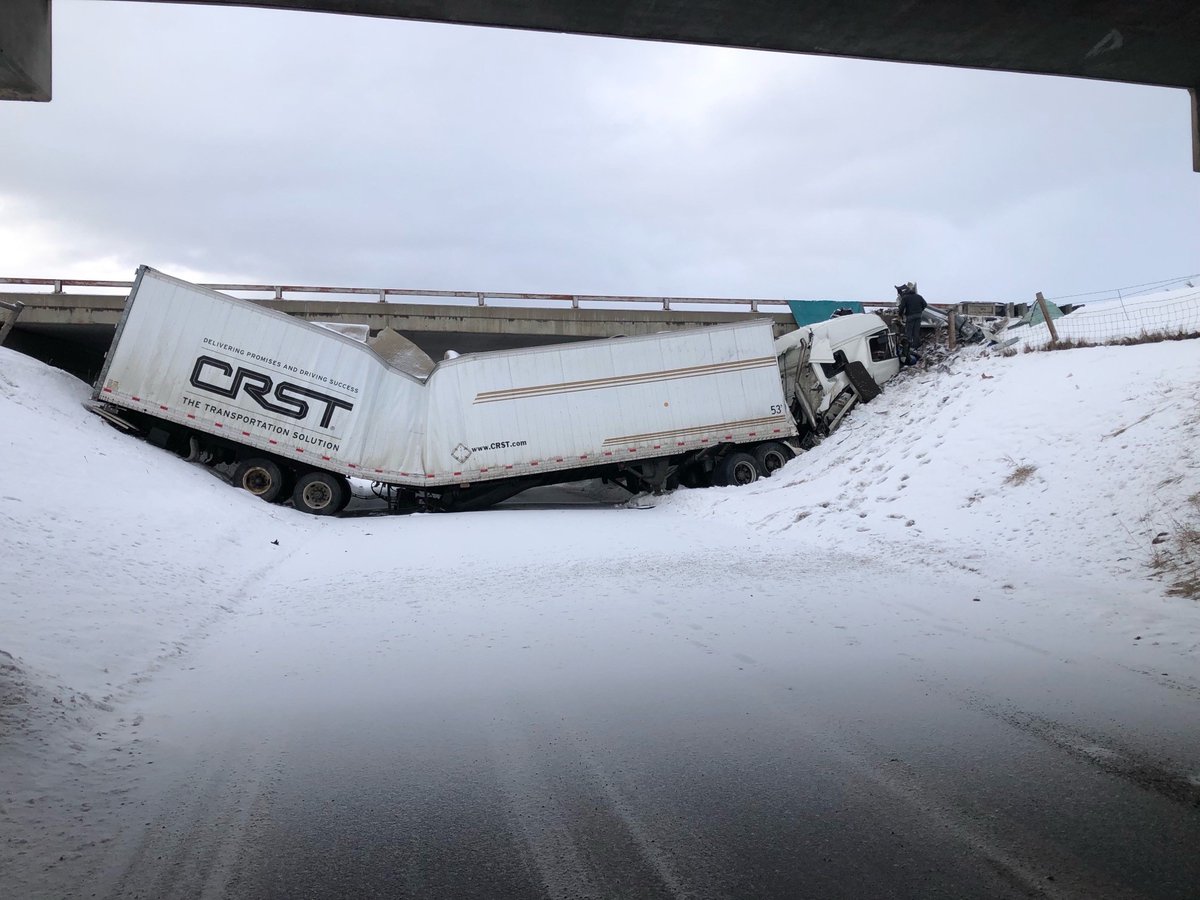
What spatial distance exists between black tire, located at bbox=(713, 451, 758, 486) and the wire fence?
254 inches

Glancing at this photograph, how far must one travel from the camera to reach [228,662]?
6762mm

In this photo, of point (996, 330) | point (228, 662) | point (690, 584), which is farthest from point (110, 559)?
point (996, 330)

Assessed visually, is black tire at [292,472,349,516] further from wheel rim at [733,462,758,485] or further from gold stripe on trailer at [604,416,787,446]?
wheel rim at [733,462,758,485]

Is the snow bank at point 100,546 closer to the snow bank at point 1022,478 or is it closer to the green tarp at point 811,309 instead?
the snow bank at point 1022,478

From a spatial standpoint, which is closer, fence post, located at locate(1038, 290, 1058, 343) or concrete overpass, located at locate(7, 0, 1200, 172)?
concrete overpass, located at locate(7, 0, 1200, 172)

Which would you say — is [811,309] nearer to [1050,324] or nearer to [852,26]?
[1050,324]

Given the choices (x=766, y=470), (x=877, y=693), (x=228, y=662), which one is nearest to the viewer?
(x=877, y=693)

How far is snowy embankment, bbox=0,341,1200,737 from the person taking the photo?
23.1 ft

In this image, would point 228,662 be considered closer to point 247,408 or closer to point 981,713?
point 981,713

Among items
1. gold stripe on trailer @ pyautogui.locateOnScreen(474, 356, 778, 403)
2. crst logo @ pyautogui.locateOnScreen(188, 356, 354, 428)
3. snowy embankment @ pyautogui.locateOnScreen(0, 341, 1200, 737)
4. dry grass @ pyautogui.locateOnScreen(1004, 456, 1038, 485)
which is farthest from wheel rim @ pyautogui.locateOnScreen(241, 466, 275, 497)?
dry grass @ pyautogui.locateOnScreen(1004, 456, 1038, 485)

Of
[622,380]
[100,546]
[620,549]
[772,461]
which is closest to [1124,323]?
[772,461]

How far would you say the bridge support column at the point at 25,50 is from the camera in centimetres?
599

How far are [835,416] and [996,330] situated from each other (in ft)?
16.0

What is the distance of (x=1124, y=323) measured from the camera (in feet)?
64.2
